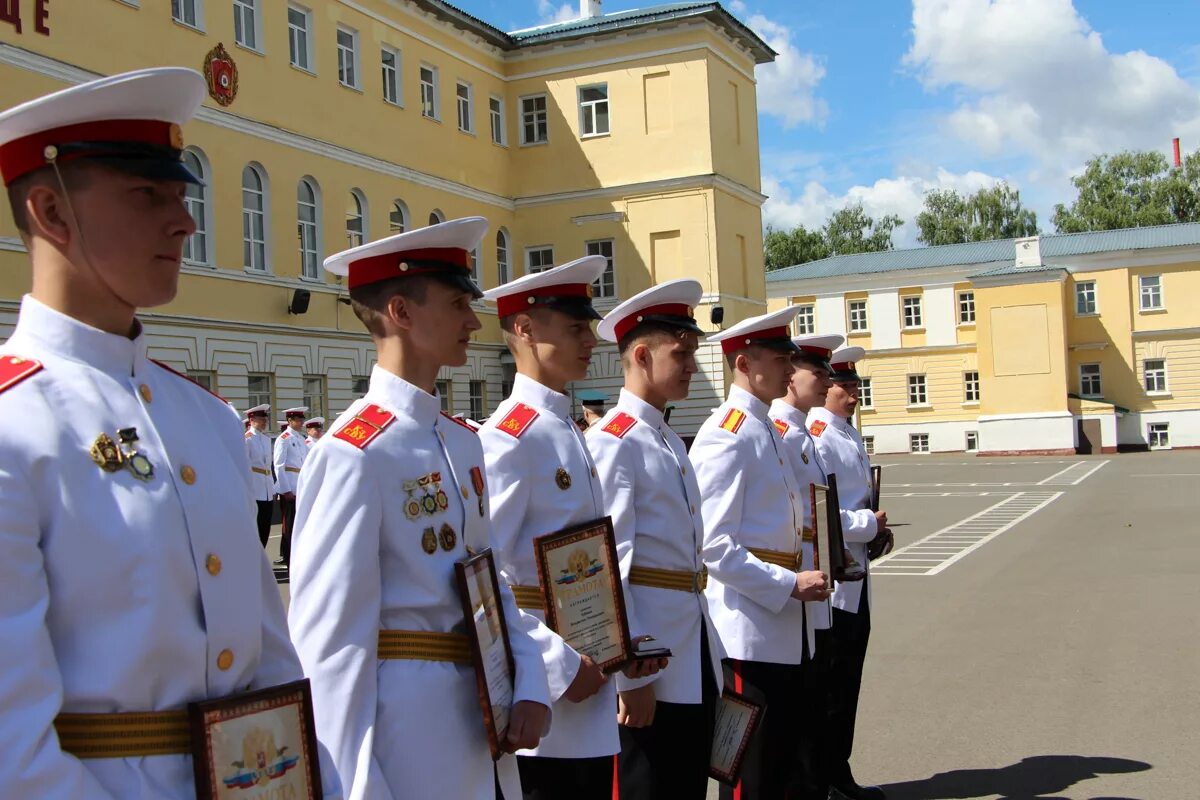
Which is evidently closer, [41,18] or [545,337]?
[545,337]

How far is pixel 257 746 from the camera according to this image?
2199 millimetres

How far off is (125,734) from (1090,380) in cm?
5916

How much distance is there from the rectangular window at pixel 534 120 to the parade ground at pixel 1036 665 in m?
23.8

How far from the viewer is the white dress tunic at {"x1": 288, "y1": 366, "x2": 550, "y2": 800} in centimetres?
300

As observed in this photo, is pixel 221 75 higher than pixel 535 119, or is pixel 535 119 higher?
pixel 535 119

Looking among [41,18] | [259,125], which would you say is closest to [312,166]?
[259,125]

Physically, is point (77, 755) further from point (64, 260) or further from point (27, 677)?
point (64, 260)

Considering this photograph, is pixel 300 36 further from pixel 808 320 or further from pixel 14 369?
pixel 808 320

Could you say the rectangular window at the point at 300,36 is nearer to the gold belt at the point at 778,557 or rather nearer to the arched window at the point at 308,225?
the arched window at the point at 308,225

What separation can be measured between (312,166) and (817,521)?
88.2 feet

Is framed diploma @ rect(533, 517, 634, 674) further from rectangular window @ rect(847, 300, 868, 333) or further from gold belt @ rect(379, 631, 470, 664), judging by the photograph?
rectangular window @ rect(847, 300, 868, 333)

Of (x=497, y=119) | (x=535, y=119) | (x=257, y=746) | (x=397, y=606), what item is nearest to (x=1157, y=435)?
(x=535, y=119)

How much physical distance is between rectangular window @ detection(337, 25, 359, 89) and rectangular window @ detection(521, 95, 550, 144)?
912 centimetres

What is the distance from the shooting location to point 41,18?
74.7 ft
